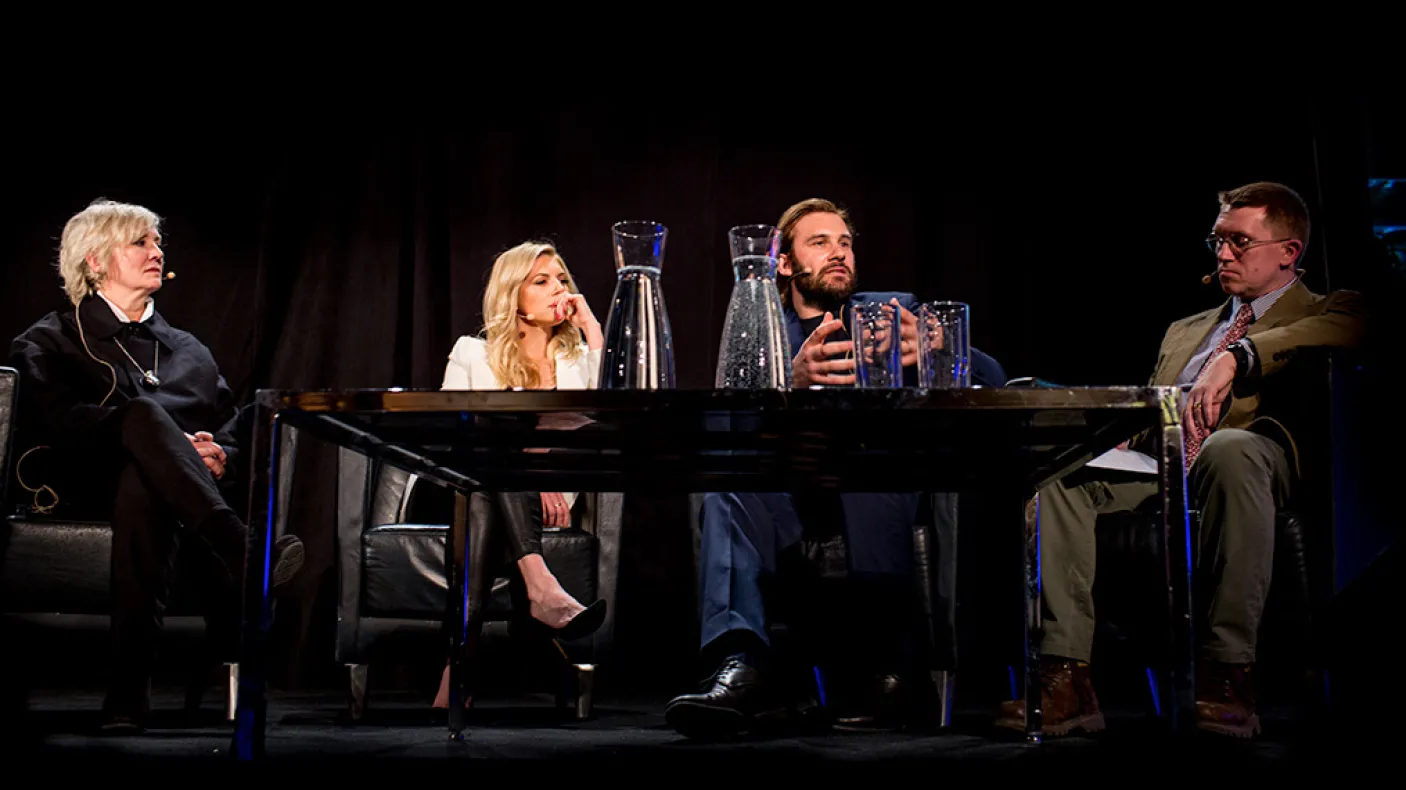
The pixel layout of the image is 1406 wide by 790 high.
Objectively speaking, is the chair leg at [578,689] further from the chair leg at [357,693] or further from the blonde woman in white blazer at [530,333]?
the blonde woman in white blazer at [530,333]

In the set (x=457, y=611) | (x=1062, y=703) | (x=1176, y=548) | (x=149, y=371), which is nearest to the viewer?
(x=1176, y=548)

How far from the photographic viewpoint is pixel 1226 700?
6.32ft

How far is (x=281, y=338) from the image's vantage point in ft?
11.9

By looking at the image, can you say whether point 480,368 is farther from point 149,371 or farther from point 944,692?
point 944,692

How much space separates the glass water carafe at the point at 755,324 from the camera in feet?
4.88

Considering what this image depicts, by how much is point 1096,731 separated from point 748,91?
7.67 ft

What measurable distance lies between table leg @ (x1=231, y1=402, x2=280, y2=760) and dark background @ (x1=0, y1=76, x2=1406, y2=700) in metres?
2.27

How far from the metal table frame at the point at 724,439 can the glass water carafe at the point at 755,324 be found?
0.10 metres

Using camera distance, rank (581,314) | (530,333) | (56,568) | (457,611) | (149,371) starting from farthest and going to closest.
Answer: (530,333)
(581,314)
(149,371)
(56,568)
(457,611)

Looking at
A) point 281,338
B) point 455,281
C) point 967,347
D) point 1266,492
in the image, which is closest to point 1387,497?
point 1266,492

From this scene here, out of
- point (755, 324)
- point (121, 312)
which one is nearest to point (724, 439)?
point (755, 324)

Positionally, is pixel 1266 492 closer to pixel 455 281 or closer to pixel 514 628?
pixel 514 628

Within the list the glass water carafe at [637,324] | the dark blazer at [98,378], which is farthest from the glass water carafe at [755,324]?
the dark blazer at [98,378]

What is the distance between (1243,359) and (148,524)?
7.22ft
